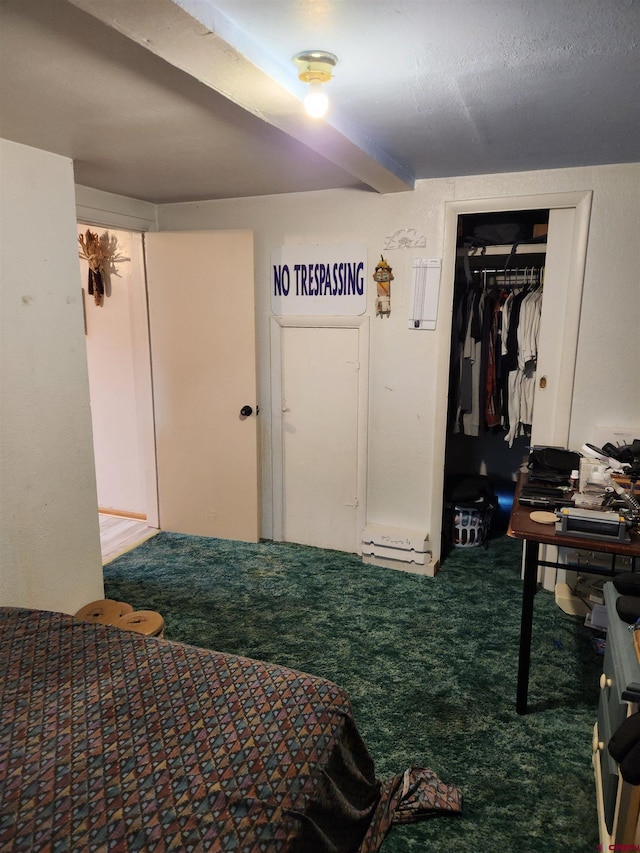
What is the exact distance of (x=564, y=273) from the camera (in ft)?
9.97

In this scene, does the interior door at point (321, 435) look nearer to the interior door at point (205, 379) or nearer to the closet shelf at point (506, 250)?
the interior door at point (205, 379)

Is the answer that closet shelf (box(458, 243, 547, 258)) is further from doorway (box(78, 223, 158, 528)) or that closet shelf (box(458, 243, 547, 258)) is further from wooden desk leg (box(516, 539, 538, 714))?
doorway (box(78, 223, 158, 528))

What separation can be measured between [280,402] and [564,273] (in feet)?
6.22

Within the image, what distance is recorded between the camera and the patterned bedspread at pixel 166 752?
1.12m

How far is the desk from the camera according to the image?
1992 mm

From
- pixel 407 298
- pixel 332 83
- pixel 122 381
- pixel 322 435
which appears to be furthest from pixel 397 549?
pixel 332 83

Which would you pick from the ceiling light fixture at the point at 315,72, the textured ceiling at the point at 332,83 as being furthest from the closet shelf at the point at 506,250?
the ceiling light fixture at the point at 315,72

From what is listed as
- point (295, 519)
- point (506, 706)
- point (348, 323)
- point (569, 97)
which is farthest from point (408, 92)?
point (295, 519)

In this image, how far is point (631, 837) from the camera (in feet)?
4.46

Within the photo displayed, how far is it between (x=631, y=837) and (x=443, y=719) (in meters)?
0.94

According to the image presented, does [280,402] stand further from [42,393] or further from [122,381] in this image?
[42,393]

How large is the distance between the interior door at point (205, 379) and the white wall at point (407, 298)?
0.14m

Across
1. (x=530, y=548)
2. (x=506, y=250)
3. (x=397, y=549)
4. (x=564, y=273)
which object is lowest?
(x=397, y=549)

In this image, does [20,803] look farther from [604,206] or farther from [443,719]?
[604,206]
